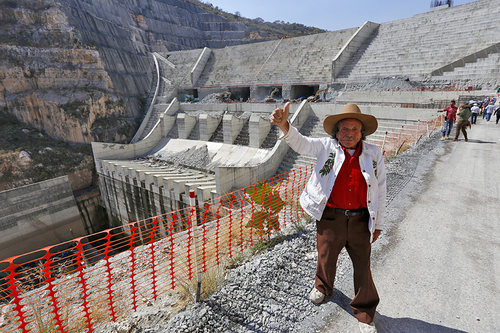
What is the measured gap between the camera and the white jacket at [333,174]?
2244mm

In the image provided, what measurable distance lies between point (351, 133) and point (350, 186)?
1.64 feet

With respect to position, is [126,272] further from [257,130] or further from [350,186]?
[257,130]

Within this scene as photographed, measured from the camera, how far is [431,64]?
58.3 ft

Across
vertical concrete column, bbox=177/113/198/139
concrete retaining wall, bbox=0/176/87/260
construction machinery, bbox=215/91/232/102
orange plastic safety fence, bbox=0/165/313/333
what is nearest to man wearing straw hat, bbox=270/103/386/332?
orange plastic safety fence, bbox=0/165/313/333

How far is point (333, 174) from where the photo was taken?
237 cm

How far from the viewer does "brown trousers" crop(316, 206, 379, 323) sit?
234 centimetres

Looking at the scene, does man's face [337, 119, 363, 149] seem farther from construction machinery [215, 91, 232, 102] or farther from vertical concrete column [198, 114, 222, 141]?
construction machinery [215, 91, 232, 102]

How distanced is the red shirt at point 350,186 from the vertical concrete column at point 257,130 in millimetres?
12293

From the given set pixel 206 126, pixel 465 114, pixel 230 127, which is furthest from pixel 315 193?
pixel 206 126

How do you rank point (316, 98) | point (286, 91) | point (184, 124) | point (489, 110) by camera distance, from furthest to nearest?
point (286, 91) → point (316, 98) → point (184, 124) → point (489, 110)

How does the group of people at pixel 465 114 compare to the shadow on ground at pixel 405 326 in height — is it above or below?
above

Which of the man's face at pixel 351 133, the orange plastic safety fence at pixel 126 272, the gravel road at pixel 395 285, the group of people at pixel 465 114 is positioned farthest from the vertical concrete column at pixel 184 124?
the man's face at pixel 351 133

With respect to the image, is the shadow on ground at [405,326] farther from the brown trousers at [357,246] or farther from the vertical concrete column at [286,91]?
the vertical concrete column at [286,91]

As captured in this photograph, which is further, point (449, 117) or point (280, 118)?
point (449, 117)
